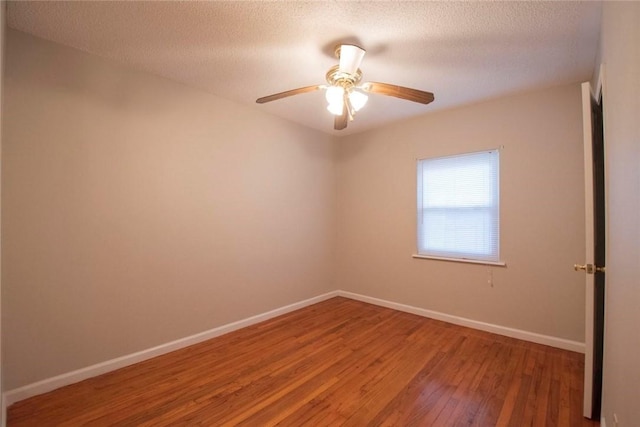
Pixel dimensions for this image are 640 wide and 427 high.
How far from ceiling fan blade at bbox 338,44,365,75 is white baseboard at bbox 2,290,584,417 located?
105 inches

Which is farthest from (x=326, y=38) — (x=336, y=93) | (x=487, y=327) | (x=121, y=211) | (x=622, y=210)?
(x=487, y=327)

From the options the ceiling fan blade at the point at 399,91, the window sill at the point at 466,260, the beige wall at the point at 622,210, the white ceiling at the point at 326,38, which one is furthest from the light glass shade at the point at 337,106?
the window sill at the point at 466,260

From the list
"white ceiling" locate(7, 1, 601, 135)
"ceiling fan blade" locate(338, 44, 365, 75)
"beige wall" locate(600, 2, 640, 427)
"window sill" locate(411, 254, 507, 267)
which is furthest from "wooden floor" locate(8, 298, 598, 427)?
"white ceiling" locate(7, 1, 601, 135)

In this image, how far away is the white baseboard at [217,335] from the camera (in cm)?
188

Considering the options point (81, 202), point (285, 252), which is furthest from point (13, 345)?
point (285, 252)

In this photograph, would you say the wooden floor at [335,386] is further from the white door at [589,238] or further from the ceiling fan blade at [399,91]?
the ceiling fan blade at [399,91]

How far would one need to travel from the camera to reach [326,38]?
75.0 inches

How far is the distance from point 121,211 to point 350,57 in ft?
6.96

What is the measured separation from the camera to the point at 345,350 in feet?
8.32

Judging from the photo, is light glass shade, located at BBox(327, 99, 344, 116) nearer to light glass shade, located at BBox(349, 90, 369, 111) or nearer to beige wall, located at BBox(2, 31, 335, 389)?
light glass shade, located at BBox(349, 90, 369, 111)

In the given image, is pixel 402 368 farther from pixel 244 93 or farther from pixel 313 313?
pixel 244 93

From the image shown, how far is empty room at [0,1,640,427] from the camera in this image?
1666mm

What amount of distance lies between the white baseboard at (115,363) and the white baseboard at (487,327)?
1483 millimetres

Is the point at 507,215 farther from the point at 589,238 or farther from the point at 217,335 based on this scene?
the point at 217,335
